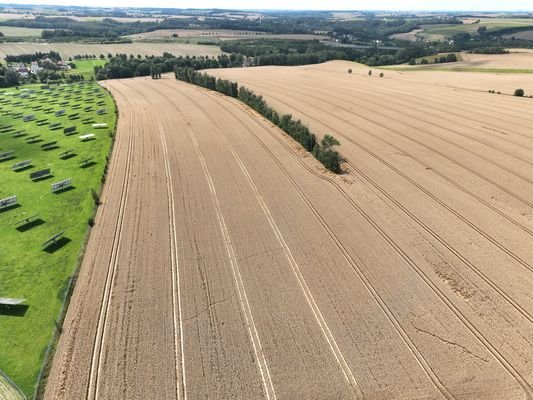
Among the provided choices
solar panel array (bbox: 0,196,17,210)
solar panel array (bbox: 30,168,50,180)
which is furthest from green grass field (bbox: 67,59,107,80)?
solar panel array (bbox: 0,196,17,210)

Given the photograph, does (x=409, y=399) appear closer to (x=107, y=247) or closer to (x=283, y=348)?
(x=283, y=348)

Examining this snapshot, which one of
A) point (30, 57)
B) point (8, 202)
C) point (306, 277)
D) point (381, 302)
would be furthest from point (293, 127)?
point (30, 57)

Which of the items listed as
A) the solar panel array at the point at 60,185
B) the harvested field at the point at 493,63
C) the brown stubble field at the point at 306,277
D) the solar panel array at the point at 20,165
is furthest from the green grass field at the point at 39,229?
the harvested field at the point at 493,63

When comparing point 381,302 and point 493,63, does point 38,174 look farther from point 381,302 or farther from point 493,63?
point 493,63

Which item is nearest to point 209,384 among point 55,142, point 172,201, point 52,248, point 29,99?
point 52,248

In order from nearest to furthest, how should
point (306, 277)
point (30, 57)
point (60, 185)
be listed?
point (306, 277) < point (60, 185) < point (30, 57)

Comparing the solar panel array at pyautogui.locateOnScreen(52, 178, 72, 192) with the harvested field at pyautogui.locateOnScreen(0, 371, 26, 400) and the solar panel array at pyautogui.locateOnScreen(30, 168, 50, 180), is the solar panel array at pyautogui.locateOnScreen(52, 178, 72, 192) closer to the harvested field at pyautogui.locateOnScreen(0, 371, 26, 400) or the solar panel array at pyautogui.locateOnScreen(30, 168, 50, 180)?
the solar panel array at pyautogui.locateOnScreen(30, 168, 50, 180)

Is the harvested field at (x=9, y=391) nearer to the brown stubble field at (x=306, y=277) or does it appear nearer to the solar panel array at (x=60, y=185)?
the brown stubble field at (x=306, y=277)
